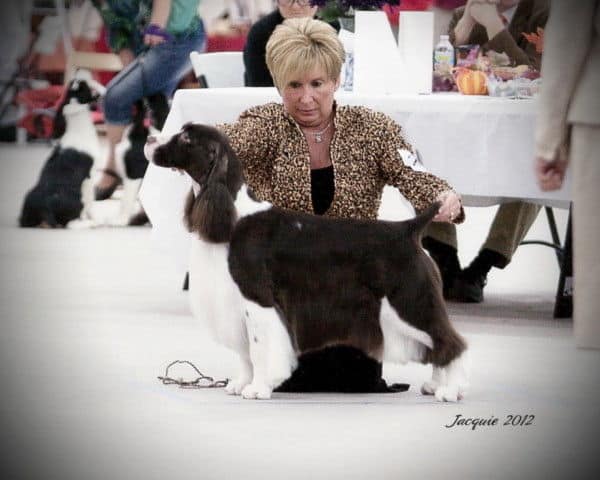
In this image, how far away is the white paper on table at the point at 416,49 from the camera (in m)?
3.38

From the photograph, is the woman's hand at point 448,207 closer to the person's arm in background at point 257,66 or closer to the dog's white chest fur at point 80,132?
the person's arm in background at point 257,66

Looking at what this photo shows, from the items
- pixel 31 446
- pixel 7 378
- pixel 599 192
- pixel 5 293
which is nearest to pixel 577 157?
pixel 599 192

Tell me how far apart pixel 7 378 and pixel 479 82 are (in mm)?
1553

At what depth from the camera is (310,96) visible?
8.10ft

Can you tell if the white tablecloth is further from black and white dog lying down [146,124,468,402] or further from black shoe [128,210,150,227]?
black shoe [128,210,150,227]

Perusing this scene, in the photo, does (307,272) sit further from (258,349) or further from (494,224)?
(494,224)

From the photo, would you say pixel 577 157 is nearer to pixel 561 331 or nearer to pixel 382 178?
pixel 382 178

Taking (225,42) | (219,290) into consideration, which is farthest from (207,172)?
(225,42)

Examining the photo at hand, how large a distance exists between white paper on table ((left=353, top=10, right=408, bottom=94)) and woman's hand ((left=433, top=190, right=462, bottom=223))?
0.98 m

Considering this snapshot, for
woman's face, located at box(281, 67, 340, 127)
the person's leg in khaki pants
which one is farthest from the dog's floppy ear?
the person's leg in khaki pants

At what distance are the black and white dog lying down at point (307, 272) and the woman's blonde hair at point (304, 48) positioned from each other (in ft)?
0.67

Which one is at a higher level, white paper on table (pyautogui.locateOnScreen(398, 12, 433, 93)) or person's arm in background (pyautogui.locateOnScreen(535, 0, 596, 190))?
person's arm in background (pyautogui.locateOnScreen(535, 0, 596, 190))

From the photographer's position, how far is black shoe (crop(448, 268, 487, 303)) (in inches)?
146

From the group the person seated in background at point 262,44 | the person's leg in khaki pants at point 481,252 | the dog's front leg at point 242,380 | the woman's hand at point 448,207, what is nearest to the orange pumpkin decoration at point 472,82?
the person's leg in khaki pants at point 481,252
